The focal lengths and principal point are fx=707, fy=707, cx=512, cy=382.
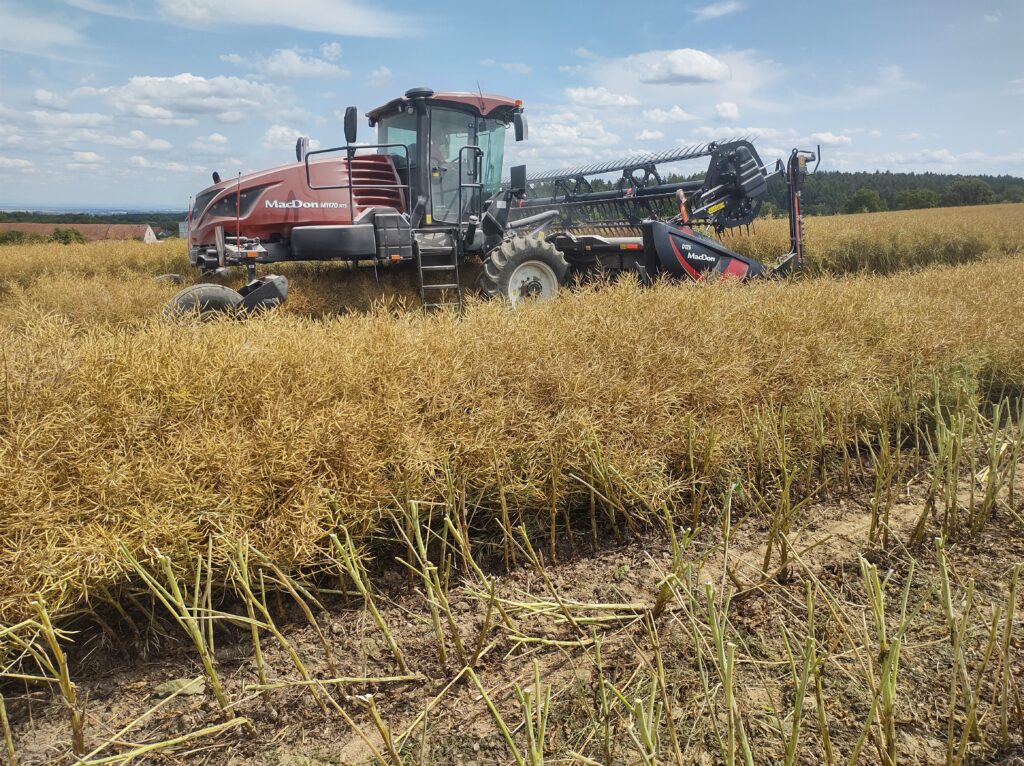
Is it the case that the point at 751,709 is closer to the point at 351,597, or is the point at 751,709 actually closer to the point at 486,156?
the point at 351,597

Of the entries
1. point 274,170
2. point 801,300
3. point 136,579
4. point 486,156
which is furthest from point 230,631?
point 486,156

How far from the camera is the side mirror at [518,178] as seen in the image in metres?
7.34

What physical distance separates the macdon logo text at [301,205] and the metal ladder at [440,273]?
849mm

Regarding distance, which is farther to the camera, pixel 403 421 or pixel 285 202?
pixel 285 202

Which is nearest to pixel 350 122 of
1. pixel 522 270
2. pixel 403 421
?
pixel 522 270

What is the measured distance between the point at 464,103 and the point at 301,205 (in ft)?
6.13

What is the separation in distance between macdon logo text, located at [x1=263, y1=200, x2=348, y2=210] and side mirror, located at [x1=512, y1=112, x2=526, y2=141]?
197cm

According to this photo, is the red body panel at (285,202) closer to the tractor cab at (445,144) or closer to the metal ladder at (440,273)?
the tractor cab at (445,144)

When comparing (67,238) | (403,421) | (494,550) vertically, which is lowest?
(494,550)

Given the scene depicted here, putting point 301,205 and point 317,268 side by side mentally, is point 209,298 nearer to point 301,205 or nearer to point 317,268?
point 301,205

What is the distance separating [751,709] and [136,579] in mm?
1813

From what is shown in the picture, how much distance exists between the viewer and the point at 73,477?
7.24ft

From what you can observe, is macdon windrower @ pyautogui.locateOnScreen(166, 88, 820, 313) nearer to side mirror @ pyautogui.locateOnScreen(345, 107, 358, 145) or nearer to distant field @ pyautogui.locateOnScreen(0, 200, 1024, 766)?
side mirror @ pyautogui.locateOnScreen(345, 107, 358, 145)

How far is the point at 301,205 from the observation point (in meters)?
6.30
